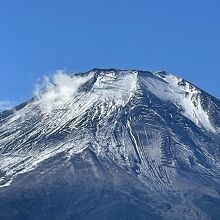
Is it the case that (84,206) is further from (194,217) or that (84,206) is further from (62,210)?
(194,217)

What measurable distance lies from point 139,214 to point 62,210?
49.6ft

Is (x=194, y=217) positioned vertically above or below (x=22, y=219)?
below

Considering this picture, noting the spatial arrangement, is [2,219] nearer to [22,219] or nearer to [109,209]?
[22,219]

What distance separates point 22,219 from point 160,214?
2694 centimetres

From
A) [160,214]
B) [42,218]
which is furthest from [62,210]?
[160,214]

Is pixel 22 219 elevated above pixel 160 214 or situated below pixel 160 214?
above

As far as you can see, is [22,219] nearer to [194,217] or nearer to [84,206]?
[84,206]

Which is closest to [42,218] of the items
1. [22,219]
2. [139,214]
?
[22,219]

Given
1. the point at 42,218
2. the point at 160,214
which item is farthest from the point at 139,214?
the point at 42,218

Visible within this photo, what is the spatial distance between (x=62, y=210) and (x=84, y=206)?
4473 mm

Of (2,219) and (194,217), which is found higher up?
(2,219)

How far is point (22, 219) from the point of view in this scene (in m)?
198

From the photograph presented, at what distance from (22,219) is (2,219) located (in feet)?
13.0

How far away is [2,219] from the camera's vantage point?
647ft
